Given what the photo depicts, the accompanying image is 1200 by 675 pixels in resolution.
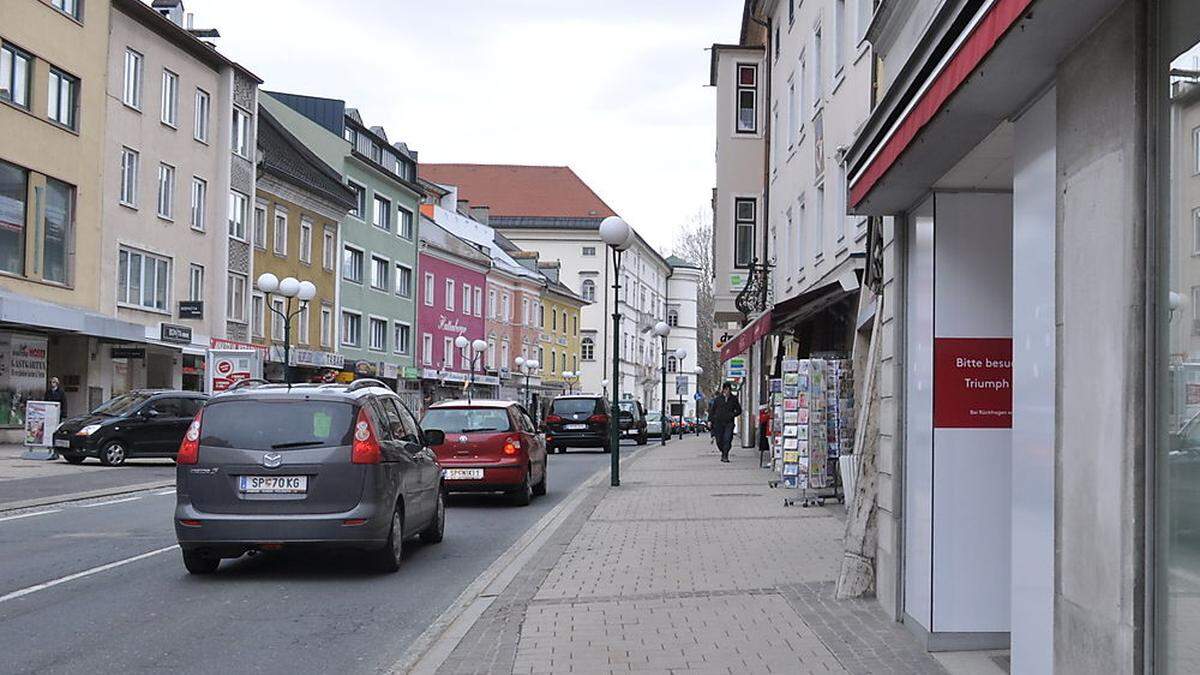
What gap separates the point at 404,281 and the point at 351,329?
729 centimetres

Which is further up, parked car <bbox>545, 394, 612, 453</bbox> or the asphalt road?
parked car <bbox>545, 394, 612, 453</bbox>

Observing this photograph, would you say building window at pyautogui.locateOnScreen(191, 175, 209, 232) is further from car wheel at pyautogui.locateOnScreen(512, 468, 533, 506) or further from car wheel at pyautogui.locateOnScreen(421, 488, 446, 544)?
car wheel at pyautogui.locateOnScreen(421, 488, 446, 544)

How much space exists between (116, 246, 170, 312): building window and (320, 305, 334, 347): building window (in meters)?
12.2

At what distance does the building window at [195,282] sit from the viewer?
136ft

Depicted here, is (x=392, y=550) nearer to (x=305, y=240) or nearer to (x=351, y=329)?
Result: (x=305, y=240)

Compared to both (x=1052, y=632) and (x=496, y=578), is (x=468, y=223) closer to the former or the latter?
(x=496, y=578)

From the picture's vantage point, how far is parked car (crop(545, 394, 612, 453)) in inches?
1505

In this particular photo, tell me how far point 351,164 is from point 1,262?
25.4 m

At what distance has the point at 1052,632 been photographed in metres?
4.93

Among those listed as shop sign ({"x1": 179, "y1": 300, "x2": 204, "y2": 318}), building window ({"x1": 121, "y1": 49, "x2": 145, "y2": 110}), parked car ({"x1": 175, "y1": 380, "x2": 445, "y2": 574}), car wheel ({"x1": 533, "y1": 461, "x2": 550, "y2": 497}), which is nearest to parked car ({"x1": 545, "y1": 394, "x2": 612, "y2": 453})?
shop sign ({"x1": 179, "y1": 300, "x2": 204, "y2": 318})

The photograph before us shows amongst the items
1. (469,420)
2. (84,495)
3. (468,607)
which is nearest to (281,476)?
(468,607)

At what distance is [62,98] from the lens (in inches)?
1356

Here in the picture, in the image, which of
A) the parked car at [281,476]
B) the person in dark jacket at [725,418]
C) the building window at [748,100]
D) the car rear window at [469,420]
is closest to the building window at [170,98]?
the building window at [748,100]

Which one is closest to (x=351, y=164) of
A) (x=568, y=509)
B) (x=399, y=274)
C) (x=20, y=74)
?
(x=399, y=274)
